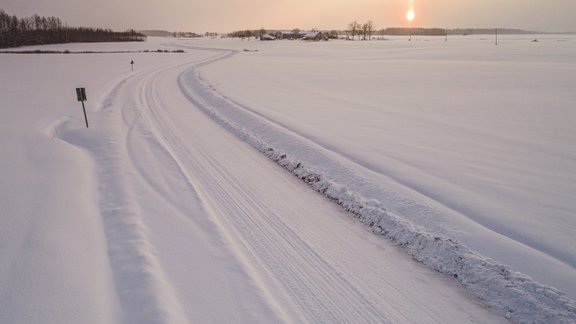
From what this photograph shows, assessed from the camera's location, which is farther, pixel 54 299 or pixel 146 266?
pixel 146 266

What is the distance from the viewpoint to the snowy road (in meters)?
3.80

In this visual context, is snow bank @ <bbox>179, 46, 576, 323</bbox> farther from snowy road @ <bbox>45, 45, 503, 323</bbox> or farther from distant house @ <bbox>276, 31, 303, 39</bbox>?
distant house @ <bbox>276, 31, 303, 39</bbox>

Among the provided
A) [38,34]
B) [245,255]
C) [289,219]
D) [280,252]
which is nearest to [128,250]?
[245,255]

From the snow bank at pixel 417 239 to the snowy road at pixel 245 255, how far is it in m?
0.21

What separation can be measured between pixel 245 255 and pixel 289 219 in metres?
1.22

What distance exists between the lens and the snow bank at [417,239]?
3.87 metres

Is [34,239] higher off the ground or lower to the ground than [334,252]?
higher

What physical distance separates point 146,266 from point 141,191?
2544mm

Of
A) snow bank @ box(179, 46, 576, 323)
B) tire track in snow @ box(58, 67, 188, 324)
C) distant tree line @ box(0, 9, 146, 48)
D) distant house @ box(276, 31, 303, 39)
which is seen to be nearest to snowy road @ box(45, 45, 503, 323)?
tire track in snow @ box(58, 67, 188, 324)

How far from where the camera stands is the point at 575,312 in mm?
3713

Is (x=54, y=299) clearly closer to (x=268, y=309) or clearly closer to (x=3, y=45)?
(x=268, y=309)

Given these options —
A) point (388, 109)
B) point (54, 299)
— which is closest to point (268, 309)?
point (54, 299)

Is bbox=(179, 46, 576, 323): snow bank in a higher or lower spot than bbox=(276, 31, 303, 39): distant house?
lower

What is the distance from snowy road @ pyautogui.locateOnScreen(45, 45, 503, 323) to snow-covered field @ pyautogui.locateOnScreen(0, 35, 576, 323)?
22mm
